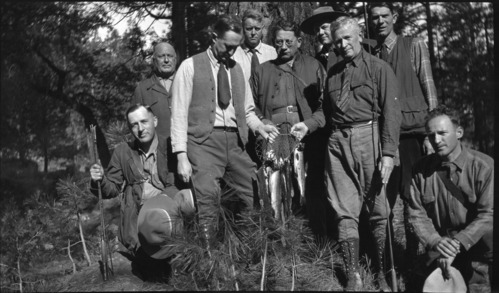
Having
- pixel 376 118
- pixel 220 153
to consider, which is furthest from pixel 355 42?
pixel 220 153

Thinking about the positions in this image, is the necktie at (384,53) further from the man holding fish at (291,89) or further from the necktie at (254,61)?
the necktie at (254,61)

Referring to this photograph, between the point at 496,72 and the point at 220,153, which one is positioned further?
the point at 220,153

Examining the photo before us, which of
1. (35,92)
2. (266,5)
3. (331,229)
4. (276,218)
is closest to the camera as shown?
(276,218)

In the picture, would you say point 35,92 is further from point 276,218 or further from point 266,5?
point 276,218

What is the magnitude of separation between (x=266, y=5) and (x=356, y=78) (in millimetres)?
4021

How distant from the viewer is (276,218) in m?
5.14

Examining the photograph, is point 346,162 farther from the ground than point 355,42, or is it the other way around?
point 355,42

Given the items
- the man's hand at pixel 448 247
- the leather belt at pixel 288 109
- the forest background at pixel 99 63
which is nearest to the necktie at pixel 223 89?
the leather belt at pixel 288 109

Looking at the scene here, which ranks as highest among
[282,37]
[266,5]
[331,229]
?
[266,5]

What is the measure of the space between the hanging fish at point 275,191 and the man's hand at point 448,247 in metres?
1.29

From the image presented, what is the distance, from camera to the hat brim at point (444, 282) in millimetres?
4793

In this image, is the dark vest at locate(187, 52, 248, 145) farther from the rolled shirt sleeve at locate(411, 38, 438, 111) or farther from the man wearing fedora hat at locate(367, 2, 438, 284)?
the rolled shirt sleeve at locate(411, 38, 438, 111)

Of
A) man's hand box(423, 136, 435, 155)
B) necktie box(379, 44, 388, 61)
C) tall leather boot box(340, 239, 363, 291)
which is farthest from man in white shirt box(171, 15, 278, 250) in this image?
man's hand box(423, 136, 435, 155)

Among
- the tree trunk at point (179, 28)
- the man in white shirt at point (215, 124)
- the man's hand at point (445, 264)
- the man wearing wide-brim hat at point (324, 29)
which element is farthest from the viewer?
the tree trunk at point (179, 28)
